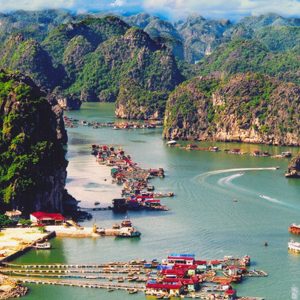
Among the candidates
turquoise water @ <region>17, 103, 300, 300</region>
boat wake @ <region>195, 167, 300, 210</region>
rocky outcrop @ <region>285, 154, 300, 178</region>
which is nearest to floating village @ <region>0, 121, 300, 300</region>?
turquoise water @ <region>17, 103, 300, 300</region>

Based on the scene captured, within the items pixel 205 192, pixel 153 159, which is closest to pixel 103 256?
pixel 205 192

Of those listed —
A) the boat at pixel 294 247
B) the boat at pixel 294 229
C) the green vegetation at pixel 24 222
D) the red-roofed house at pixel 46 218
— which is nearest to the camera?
the boat at pixel 294 247

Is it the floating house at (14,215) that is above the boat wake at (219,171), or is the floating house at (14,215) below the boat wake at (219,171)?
below

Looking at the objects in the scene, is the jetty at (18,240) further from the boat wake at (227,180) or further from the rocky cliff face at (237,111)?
the rocky cliff face at (237,111)

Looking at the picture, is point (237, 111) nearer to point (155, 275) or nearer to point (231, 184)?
point (231, 184)

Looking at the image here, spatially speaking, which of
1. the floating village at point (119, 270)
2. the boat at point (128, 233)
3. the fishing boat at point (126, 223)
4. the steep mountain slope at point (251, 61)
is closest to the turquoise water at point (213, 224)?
the boat at point (128, 233)

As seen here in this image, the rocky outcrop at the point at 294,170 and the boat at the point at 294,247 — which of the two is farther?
the rocky outcrop at the point at 294,170

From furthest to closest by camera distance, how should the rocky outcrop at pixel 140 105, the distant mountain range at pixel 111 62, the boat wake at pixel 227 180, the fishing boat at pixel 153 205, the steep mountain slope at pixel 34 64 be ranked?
the steep mountain slope at pixel 34 64 → the distant mountain range at pixel 111 62 → the rocky outcrop at pixel 140 105 → the boat wake at pixel 227 180 → the fishing boat at pixel 153 205

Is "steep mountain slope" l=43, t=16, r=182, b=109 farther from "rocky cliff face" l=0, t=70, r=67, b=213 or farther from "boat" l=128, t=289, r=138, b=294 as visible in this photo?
"boat" l=128, t=289, r=138, b=294
